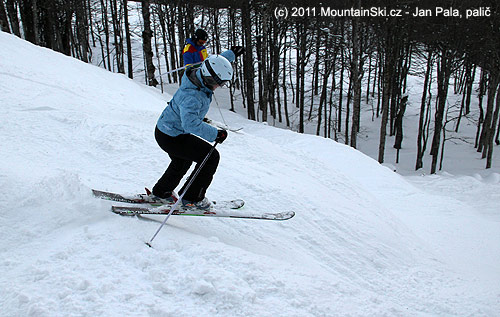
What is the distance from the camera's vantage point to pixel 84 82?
1023 centimetres

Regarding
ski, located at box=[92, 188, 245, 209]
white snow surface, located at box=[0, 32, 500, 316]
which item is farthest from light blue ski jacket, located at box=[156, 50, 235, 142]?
white snow surface, located at box=[0, 32, 500, 316]

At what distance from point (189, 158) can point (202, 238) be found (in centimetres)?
92

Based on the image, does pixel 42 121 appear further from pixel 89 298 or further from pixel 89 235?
pixel 89 298

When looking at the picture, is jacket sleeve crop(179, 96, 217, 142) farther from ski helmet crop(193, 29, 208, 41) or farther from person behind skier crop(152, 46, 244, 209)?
ski helmet crop(193, 29, 208, 41)

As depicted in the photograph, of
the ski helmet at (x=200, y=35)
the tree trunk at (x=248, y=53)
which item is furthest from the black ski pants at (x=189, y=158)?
the tree trunk at (x=248, y=53)

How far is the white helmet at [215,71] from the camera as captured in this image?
3707 mm

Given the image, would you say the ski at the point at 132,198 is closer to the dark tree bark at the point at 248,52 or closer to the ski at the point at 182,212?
the ski at the point at 182,212

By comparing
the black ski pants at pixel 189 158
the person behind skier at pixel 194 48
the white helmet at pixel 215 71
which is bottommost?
the black ski pants at pixel 189 158

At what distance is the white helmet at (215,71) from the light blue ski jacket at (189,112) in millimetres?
80

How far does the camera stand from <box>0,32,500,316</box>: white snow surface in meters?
2.99

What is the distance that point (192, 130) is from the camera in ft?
12.3

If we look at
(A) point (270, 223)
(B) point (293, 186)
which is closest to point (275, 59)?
(B) point (293, 186)

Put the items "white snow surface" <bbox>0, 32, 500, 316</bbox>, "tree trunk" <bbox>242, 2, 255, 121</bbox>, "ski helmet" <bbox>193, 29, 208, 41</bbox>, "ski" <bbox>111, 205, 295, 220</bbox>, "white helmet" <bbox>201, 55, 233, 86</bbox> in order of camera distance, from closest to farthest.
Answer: "white snow surface" <bbox>0, 32, 500, 316</bbox> → "white helmet" <bbox>201, 55, 233, 86</bbox> → "ski" <bbox>111, 205, 295, 220</bbox> → "ski helmet" <bbox>193, 29, 208, 41</bbox> → "tree trunk" <bbox>242, 2, 255, 121</bbox>

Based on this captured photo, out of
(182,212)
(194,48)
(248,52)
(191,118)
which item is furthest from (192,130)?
(248,52)
